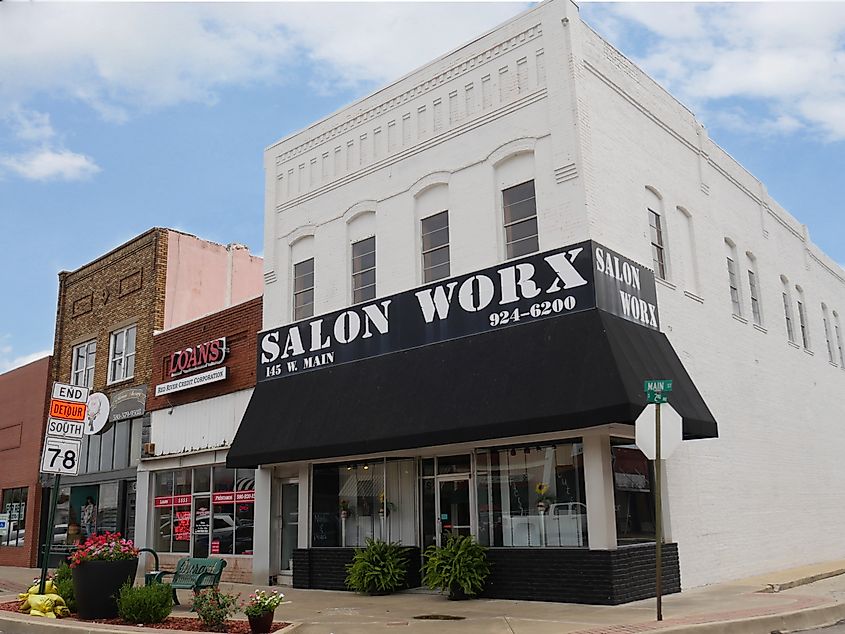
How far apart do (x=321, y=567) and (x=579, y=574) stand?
251 inches

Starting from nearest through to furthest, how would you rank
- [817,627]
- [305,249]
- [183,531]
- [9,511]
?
[817,627] → [305,249] → [183,531] → [9,511]

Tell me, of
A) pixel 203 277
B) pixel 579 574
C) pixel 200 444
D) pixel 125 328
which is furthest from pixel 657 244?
pixel 125 328

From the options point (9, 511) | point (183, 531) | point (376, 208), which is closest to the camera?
point (376, 208)

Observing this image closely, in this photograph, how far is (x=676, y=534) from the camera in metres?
14.9

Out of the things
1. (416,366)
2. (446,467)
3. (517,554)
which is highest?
(416,366)

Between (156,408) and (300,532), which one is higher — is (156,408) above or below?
above

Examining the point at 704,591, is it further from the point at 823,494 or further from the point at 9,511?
the point at 9,511

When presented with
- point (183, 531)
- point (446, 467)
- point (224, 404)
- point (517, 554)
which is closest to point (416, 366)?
point (446, 467)

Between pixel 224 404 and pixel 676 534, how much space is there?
11107 millimetres

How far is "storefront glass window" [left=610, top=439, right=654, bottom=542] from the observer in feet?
45.8

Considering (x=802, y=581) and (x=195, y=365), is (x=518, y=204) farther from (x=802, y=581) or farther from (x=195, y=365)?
(x=195, y=365)

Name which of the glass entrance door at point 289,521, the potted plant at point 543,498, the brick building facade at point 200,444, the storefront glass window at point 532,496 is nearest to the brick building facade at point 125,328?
the brick building facade at point 200,444

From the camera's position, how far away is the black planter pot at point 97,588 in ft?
40.4

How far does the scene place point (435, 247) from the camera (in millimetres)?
17109
